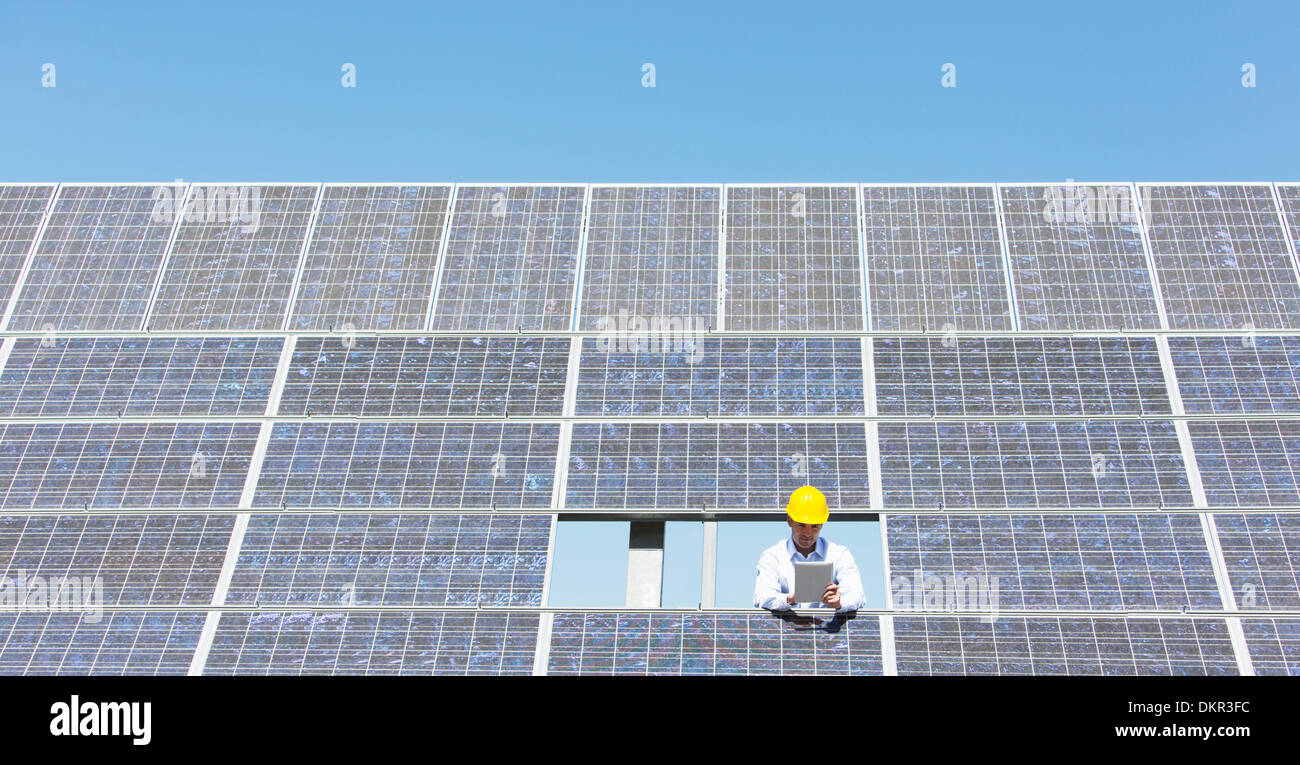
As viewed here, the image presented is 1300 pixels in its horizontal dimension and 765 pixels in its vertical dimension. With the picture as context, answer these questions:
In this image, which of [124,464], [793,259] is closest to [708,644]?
[793,259]

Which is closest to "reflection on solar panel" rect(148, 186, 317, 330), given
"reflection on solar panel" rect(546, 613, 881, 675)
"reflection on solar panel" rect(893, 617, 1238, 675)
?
"reflection on solar panel" rect(546, 613, 881, 675)

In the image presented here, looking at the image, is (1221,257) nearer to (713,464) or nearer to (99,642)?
(713,464)

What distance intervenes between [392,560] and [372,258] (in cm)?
481

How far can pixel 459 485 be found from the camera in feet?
44.2

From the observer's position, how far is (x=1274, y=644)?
468 inches

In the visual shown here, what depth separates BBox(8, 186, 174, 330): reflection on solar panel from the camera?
15.5m

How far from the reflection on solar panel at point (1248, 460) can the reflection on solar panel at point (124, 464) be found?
11.4 m

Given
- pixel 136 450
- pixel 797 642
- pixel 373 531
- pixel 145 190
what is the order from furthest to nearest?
pixel 145 190 → pixel 136 450 → pixel 373 531 → pixel 797 642

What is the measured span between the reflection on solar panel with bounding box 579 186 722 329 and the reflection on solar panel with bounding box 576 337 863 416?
57 centimetres

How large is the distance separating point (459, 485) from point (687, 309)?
380 centimetres

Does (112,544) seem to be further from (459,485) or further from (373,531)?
(459,485)

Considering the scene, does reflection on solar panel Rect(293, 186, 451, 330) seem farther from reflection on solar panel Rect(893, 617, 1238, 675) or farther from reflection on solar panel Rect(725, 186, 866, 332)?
reflection on solar panel Rect(893, 617, 1238, 675)

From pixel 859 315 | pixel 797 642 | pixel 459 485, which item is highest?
pixel 859 315
